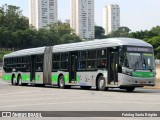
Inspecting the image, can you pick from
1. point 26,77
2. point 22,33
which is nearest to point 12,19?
point 22,33

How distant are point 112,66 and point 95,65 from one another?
1.91 metres

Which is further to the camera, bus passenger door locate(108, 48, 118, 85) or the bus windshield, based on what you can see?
bus passenger door locate(108, 48, 118, 85)

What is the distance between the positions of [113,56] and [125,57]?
1.09 m

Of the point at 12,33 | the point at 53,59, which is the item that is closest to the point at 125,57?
the point at 53,59


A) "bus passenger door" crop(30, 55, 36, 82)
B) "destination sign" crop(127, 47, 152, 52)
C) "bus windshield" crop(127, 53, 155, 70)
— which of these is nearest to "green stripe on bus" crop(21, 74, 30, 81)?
"bus passenger door" crop(30, 55, 36, 82)

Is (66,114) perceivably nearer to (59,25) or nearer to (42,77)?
(42,77)

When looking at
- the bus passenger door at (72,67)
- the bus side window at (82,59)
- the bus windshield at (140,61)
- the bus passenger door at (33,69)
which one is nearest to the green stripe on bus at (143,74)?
the bus windshield at (140,61)

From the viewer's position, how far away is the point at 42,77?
34.3 meters

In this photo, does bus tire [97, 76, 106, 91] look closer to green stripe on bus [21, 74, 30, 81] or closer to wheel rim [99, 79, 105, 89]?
wheel rim [99, 79, 105, 89]

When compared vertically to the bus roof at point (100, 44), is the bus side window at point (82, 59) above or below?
below

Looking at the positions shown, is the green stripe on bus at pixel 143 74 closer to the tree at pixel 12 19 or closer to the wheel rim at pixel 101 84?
the wheel rim at pixel 101 84

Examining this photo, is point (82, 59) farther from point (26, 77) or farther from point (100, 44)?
point (26, 77)

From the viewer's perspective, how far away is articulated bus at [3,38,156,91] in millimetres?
24844

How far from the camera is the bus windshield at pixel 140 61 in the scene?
24.8m
